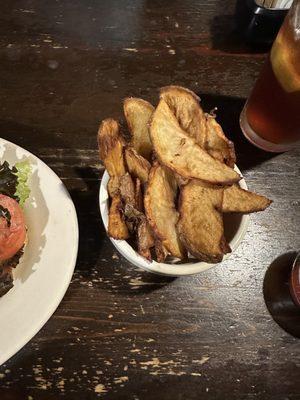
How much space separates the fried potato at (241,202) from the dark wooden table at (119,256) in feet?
1.02

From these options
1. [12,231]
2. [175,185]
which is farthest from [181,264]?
[12,231]

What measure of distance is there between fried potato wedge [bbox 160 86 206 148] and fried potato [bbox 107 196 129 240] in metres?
0.25

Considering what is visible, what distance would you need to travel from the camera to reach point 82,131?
148 centimetres

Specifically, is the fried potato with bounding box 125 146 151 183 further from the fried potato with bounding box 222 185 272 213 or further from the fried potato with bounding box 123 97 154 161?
the fried potato with bounding box 222 185 272 213

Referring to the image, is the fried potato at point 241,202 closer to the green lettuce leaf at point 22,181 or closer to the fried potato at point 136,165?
the fried potato at point 136,165

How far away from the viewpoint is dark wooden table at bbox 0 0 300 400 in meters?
1.12

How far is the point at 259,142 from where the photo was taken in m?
1.47

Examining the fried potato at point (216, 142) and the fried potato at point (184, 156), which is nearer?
the fried potato at point (184, 156)

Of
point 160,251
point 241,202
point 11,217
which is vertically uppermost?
point 241,202

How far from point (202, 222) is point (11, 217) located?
53cm

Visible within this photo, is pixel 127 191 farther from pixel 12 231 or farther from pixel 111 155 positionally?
pixel 12 231

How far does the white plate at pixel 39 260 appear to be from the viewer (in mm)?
1044

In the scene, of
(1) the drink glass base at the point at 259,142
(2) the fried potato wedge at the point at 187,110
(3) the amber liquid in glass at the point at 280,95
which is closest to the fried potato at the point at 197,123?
(2) the fried potato wedge at the point at 187,110

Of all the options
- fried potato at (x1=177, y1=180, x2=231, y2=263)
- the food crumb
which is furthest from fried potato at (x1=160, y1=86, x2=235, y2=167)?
the food crumb
